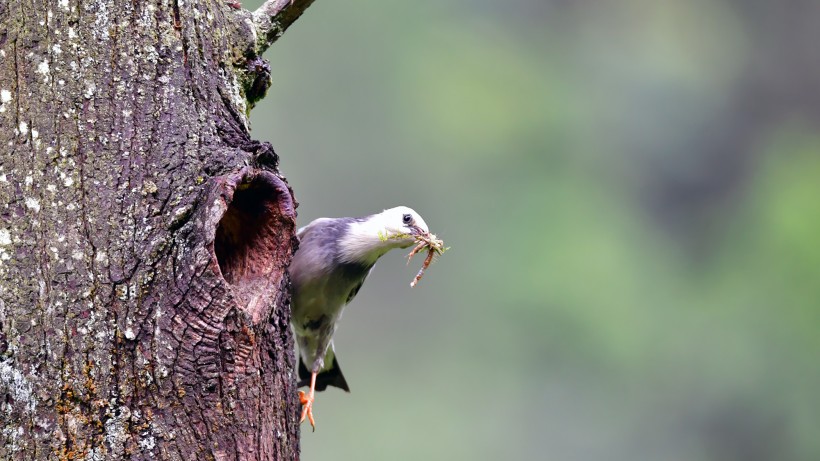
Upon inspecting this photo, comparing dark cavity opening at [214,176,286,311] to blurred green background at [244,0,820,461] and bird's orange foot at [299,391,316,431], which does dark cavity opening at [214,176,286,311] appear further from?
blurred green background at [244,0,820,461]

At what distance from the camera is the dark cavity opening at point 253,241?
2832 millimetres

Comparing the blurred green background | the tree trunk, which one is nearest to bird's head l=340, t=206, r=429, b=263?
the tree trunk

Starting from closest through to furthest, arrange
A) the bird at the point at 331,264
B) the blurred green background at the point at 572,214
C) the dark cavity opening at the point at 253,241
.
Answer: the dark cavity opening at the point at 253,241, the bird at the point at 331,264, the blurred green background at the point at 572,214

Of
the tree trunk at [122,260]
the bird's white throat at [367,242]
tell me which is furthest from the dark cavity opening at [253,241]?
the bird's white throat at [367,242]

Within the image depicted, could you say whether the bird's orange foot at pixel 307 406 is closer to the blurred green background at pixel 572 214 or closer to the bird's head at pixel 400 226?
the bird's head at pixel 400 226

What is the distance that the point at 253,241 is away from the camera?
2.93 m

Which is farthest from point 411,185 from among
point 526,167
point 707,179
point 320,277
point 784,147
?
point 320,277

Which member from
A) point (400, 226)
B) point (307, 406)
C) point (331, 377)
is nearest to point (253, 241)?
point (400, 226)

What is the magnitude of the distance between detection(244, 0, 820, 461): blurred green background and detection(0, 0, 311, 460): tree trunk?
999cm

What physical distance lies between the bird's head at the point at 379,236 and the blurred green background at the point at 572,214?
323 inches

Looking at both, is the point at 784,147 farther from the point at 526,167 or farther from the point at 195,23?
the point at 195,23

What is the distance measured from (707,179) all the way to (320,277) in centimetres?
1247

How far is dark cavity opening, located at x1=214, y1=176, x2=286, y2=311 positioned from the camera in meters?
2.83

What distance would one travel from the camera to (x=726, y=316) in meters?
14.6
